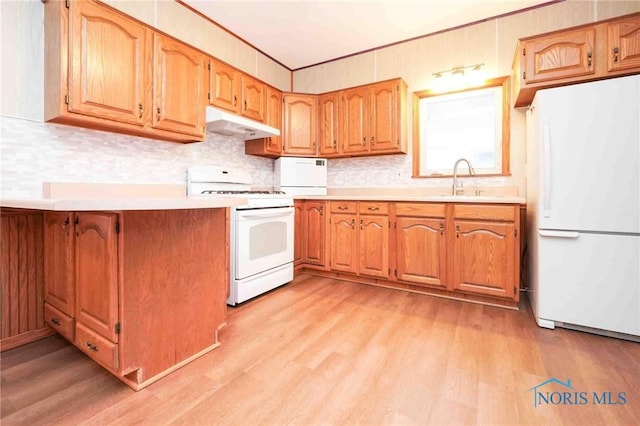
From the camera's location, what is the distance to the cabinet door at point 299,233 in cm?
330

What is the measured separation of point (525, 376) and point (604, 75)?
191 cm

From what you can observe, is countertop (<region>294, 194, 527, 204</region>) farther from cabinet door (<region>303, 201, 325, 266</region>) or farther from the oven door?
the oven door

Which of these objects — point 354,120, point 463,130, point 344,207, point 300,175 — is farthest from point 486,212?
point 300,175

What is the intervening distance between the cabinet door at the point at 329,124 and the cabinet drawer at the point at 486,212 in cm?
149

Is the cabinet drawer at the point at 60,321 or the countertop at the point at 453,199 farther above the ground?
the countertop at the point at 453,199

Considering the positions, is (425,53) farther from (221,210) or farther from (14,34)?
(14,34)

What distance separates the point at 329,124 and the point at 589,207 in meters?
2.44

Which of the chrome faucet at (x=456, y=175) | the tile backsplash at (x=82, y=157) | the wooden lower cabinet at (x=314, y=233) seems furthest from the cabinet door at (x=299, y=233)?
the chrome faucet at (x=456, y=175)

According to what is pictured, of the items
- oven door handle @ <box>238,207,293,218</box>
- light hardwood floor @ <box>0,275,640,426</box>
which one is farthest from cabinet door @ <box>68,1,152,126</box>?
light hardwood floor @ <box>0,275,640,426</box>

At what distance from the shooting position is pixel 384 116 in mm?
3098

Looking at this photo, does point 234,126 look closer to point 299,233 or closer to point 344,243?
point 299,233

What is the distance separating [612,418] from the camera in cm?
117

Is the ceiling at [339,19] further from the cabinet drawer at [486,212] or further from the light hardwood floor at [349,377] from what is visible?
the light hardwood floor at [349,377]

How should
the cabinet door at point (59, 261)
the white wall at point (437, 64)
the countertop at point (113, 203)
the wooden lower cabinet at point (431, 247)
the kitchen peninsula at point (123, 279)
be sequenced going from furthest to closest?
1. the white wall at point (437, 64)
2. the wooden lower cabinet at point (431, 247)
3. the cabinet door at point (59, 261)
4. the kitchen peninsula at point (123, 279)
5. the countertop at point (113, 203)
